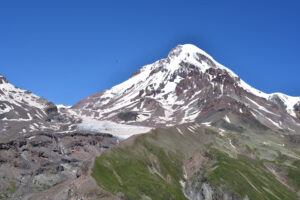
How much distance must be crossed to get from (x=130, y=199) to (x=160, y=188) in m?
20.3

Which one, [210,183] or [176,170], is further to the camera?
[176,170]

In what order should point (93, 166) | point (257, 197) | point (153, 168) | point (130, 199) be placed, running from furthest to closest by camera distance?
point (153, 168) → point (257, 197) → point (93, 166) → point (130, 199)

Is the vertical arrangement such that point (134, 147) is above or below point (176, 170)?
above

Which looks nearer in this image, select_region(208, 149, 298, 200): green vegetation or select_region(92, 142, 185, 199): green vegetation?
select_region(92, 142, 185, 199): green vegetation

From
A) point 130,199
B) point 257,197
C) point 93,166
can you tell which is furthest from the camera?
point 257,197

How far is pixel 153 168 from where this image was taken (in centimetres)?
18788

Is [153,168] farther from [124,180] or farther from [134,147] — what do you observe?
[124,180]

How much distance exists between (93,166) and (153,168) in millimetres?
39081

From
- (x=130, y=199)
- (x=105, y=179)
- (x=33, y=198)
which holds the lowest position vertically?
A: (x=130, y=199)

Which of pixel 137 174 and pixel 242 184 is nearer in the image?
pixel 137 174

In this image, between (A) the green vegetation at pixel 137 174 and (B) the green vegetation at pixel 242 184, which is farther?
(B) the green vegetation at pixel 242 184

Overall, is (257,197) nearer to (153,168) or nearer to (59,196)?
(153,168)

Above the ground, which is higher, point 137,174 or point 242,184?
point 137,174

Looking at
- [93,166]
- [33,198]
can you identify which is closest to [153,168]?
[93,166]
